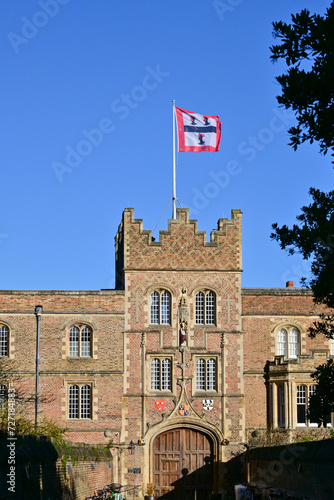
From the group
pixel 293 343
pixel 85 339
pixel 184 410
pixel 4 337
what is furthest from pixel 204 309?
pixel 4 337

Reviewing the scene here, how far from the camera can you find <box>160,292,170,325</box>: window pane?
43.1 meters

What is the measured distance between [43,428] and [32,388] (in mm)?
6365

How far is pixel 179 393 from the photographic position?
4244cm

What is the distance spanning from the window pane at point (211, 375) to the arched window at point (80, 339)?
5618 mm

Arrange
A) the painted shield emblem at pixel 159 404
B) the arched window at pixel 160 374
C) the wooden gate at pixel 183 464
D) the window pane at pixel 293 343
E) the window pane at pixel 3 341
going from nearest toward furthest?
1. the wooden gate at pixel 183 464
2. the painted shield emblem at pixel 159 404
3. the window pane at pixel 3 341
4. the arched window at pixel 160 374
5. the window pane at pixel 293 343

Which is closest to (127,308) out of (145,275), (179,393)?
(145,275)

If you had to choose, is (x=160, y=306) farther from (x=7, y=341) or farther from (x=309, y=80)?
(x=309, y=80)

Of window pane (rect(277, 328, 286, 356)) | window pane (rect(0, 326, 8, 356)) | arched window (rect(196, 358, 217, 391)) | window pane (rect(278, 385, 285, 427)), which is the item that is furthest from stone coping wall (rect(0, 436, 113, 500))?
window pane (rect(277, 328, 286, 356))

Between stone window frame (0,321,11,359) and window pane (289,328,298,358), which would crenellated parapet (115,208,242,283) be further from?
stone window frame (0,321,11,359)

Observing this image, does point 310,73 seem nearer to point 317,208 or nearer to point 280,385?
point 317,208

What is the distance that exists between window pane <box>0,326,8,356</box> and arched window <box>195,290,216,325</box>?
29.4 feet

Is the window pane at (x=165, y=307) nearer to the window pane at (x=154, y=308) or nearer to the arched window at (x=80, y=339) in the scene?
the window pane at (x=154, y=308)

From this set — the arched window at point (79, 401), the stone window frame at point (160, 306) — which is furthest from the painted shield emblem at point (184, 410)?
the arched window at point (79, 401)

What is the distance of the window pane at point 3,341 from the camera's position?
4247 centimetres
